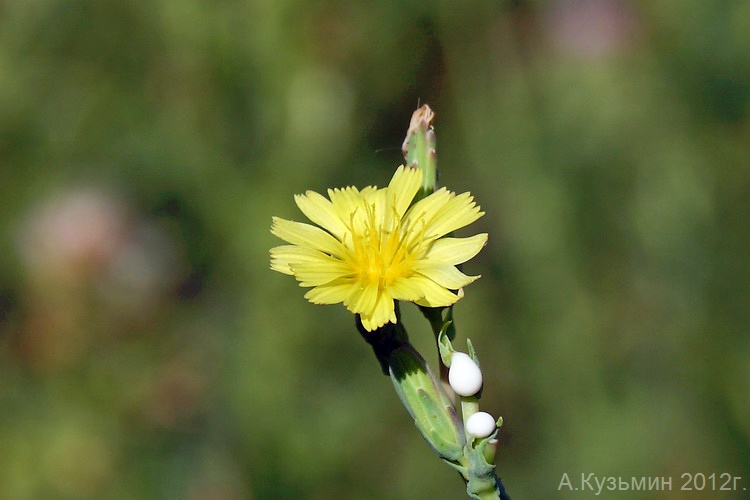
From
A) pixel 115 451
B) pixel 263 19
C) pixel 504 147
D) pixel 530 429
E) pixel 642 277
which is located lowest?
pixel 530 429

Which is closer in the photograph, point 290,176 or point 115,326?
point 290,176

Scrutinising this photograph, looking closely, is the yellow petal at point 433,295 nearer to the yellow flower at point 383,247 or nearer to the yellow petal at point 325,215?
the yellow flower at point 383,247

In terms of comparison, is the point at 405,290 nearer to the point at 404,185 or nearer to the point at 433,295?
the point at 433,295

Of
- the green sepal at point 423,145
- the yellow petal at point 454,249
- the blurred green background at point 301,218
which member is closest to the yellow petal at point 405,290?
the yellow petal at point 454,249

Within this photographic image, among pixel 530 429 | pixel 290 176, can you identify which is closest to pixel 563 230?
pixel 530 429

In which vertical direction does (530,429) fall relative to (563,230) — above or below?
below

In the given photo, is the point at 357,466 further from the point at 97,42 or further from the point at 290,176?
the point at 97,42
